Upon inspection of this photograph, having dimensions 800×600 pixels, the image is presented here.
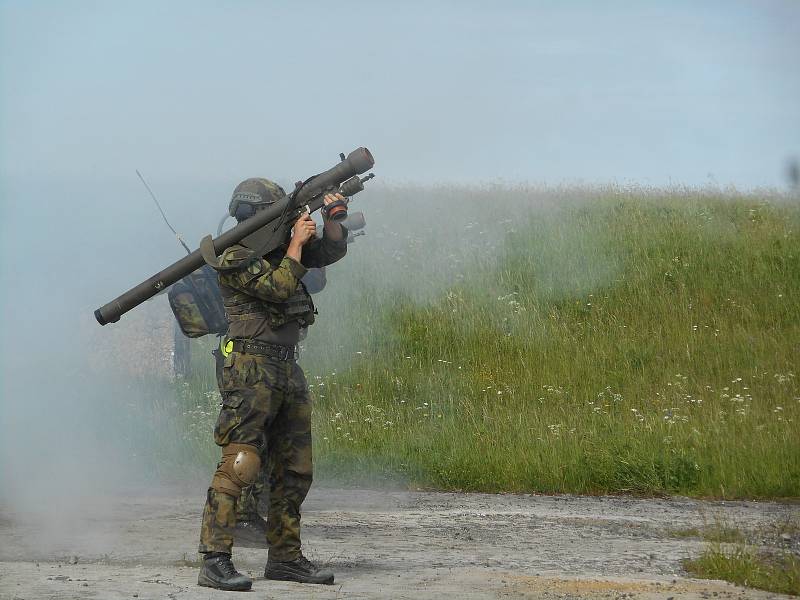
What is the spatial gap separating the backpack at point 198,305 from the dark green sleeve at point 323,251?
4.23 feet

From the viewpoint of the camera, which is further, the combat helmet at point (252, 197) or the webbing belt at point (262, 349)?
the combat helmet at point (252, 197)

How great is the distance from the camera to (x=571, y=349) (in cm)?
1237

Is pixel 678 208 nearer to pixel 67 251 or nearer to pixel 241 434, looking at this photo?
pixel 67 251

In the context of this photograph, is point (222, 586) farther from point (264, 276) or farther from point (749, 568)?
point (749, 568)

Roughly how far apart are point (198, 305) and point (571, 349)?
569 cm

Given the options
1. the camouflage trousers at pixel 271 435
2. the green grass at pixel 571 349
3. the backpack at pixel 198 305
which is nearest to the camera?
the camouflage trousers at pixel 271 435

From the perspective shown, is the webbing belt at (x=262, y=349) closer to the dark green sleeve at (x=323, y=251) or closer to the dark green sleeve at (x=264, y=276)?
the dark green sleeve at (x=264, y=276)

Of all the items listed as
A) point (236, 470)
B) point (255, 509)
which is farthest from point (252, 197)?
point (255, 509)

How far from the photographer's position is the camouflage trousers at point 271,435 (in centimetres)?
598

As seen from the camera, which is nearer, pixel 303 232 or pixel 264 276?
pixel 264 276

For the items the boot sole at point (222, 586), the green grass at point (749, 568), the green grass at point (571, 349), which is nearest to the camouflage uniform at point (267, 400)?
the boot sole at point (222, 586)

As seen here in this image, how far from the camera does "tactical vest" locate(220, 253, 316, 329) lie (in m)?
6.20

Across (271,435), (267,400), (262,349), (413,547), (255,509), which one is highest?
(262,349)

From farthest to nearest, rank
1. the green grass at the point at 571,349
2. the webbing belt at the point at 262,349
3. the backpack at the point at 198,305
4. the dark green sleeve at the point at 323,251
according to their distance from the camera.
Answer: the green grass at the point at 571,349 → the backpack at the point at 198,305 → the dark green sleeve at the point at 323,251 → the webbing belt at the point at 262,349
